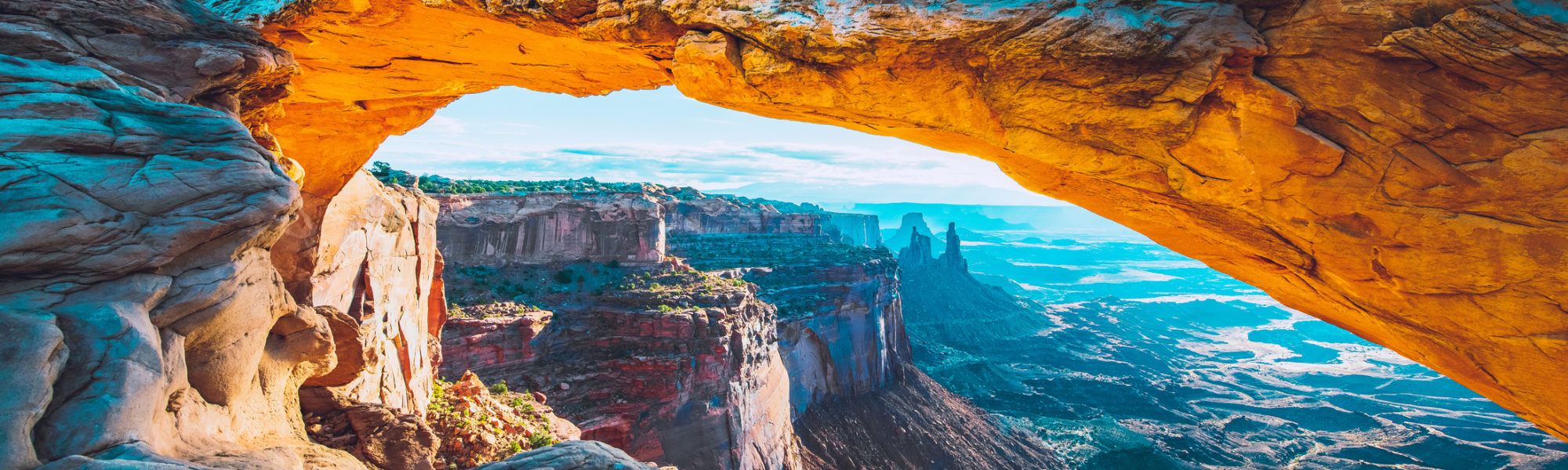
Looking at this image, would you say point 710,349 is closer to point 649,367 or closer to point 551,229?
point 649,367

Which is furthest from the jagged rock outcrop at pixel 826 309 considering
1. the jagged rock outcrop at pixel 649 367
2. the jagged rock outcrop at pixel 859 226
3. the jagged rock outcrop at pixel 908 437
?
the jagged rock outcrop at pixel 859 226

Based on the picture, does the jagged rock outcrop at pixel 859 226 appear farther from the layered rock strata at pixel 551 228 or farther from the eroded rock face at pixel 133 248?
the eroded rock face at pixel 133 248

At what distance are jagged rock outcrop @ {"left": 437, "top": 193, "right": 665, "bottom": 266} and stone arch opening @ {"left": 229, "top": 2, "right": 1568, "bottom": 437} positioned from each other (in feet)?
86.0

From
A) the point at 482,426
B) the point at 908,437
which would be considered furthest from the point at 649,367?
the point at 908,437

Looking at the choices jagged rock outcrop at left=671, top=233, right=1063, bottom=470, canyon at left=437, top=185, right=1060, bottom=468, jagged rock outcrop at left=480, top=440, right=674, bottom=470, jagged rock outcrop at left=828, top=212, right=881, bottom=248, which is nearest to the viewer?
jagged rock outcrop at left=480, top=440, right=674, bottom=470

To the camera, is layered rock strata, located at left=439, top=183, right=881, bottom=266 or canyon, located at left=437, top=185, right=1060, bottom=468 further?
layered rock strata, located at left=439, top=183, right=881, bottom=266

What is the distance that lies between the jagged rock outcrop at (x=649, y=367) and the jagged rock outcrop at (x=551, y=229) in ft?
10.5

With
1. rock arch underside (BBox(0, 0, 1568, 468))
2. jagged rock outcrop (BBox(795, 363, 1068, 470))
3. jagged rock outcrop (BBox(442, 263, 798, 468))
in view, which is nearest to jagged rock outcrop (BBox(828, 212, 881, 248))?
jagged rock outcrop (BBox(795, 363, 1068, 470))

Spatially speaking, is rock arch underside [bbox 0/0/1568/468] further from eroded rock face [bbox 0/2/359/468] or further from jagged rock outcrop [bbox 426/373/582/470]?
jagged rock outcrop [bbox 426/373/582/470]

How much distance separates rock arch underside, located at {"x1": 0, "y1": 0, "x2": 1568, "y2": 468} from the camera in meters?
4.90

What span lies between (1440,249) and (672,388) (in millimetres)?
23228

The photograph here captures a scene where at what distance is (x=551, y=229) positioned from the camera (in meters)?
35.9

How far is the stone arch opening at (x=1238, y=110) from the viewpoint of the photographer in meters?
5.52

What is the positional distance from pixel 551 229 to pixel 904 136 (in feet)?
100
